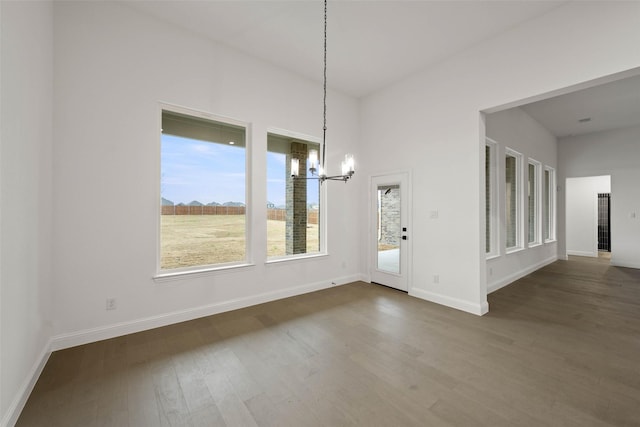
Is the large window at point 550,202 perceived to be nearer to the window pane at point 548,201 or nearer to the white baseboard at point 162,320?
A: the window pane at point 548,201

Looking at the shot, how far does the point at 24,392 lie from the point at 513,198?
7.54 meters

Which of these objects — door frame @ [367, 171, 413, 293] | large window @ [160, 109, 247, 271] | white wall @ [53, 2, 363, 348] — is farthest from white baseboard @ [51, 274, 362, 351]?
door frame @ [367, 171, 413, 293]

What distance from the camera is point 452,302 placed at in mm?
3867

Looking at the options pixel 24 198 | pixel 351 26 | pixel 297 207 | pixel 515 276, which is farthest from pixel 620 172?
pixel 24 198

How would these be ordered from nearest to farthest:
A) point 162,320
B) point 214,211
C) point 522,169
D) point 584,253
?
1. point 162,320
2. point 214,211
3. point 522,169
4. point 584,253

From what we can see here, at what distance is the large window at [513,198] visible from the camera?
543 centimetres

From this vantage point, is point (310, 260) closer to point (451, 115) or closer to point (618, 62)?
point (451, 115)

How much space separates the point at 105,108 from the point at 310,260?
136 inches

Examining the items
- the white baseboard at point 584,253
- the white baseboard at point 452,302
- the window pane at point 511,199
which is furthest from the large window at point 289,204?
the white baseboard at point 584,253

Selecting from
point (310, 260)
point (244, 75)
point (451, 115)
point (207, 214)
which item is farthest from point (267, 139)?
point (451, 115)

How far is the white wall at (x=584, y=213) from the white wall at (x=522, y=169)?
1.94 meters

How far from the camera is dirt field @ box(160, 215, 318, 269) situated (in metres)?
3.41

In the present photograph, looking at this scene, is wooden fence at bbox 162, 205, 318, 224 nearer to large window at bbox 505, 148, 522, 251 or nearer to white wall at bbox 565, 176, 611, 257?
large window at bbox 505, 148, 522, 251

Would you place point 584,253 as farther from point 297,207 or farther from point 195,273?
point 195,273
